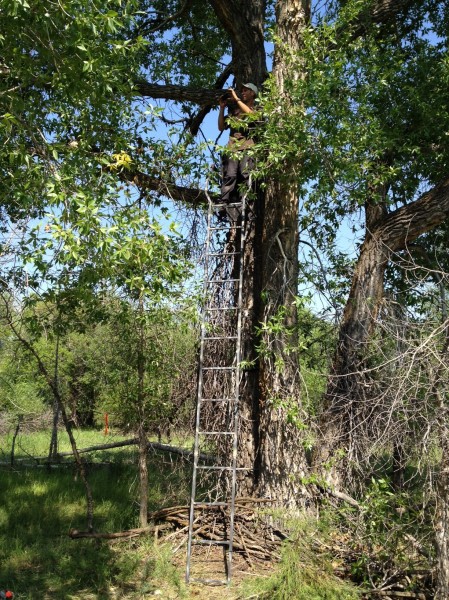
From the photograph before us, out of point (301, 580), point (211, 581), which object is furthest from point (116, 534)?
point (301, 580)

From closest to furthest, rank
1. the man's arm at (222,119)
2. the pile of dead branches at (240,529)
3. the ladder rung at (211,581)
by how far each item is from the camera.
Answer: the ladder rung at (211,581) → the pile of dead branches at (240,529) → the man's arm at (222,119)

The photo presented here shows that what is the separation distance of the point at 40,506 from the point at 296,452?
4522mm

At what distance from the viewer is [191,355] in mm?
8578

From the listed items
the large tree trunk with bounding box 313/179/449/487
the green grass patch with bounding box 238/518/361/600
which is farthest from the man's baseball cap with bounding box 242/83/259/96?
the green grass patch with bounding box 238/518/361/600

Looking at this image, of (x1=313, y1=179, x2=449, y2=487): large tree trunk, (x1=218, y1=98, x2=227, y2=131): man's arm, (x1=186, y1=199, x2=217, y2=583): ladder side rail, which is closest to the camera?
(x1=186, y1=199, x2=217, y2=583): ladder side rail

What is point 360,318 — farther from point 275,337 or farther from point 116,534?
point 116,534

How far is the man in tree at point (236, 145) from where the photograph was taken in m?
7.49

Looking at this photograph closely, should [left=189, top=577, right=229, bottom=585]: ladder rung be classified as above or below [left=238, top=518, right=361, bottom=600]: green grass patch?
below

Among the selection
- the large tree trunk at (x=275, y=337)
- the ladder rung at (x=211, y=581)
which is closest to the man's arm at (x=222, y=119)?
the large tree trunk at (x=275, y=337)

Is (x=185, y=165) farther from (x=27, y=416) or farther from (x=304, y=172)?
(x=27, y=416)

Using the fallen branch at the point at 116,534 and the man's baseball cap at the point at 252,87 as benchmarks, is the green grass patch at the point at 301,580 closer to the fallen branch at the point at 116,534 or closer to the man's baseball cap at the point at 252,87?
the fallen branch at the point at 116,534

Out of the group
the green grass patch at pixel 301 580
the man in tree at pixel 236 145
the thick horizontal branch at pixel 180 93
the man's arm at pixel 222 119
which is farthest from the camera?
the thick horizontal branch at pixel 180 93

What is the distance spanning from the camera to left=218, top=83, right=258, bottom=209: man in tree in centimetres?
749

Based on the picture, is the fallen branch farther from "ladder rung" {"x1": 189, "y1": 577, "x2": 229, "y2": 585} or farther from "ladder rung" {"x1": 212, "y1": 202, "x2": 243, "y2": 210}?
"ladder rung" {"x1": 212, "y1": 202, "x2": 243, "y2": 210}
